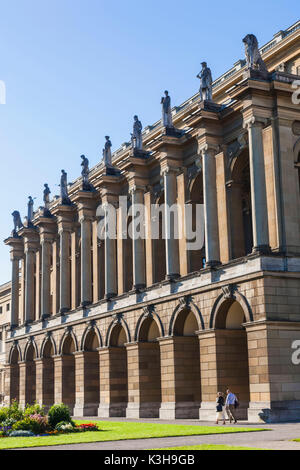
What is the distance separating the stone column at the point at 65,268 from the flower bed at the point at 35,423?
111 ft

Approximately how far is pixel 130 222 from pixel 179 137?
12.7 metres

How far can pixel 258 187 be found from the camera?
1818 inches

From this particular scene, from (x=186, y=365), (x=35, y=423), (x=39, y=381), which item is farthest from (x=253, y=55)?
(x=39, y=381)

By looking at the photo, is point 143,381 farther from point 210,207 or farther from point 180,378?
point 210,207

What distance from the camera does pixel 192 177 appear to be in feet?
185

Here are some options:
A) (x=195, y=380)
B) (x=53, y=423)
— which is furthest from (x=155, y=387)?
(x=53, y=423)

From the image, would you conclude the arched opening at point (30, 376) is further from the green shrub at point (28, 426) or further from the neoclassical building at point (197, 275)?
the green shrub at point (28, 426)

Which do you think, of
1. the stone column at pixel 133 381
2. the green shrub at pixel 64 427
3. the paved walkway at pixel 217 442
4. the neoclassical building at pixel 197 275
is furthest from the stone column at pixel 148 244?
the paved walkway at pixel 217 442

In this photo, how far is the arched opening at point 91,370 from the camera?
66.6 m

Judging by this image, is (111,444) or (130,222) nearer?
(111,444)

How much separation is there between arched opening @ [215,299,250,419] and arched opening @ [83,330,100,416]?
69.7 feet

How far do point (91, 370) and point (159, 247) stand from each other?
1496 centimetres

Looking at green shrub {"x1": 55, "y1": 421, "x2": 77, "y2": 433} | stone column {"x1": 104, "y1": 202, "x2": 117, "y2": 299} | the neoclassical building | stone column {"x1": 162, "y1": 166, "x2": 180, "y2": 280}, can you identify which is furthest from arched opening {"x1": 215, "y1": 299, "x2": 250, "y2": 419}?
stone column {"x1": 104, "y1": 202, "x2": 117, "y2": 299}
